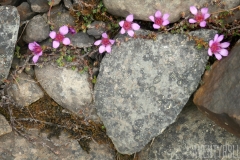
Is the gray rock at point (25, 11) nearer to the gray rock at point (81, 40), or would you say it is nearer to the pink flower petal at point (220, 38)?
the gray rock at point (81, 40)

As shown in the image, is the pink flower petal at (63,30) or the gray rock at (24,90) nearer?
the pink flower petal at (63,30)

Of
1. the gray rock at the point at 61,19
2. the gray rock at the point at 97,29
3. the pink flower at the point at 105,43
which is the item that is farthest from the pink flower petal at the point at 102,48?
the gray rock at the point at 61,19

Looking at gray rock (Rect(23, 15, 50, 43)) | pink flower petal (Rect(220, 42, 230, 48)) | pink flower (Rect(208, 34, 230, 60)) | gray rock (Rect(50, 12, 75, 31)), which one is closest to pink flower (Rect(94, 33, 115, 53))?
gray rock (Rect(50, 12, 75, 31))

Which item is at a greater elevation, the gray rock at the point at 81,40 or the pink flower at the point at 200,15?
the pink flower at the point at 200,15

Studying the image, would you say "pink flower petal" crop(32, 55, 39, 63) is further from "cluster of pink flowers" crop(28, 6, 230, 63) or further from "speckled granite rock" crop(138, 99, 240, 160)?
"speckled granite rock" crop(138, 99, 240, 160)

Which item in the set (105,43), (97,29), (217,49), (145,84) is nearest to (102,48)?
(105,43)

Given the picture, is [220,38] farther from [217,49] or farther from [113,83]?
[113,83]
